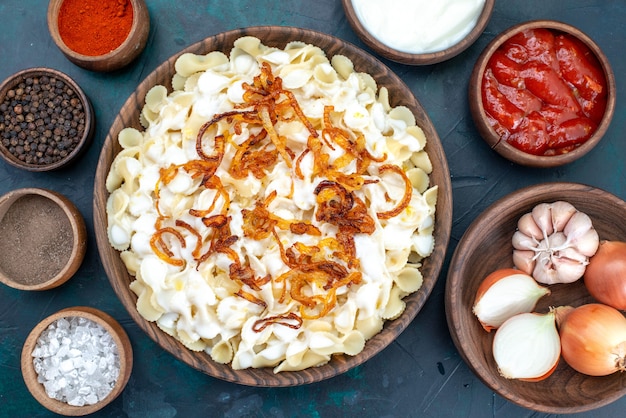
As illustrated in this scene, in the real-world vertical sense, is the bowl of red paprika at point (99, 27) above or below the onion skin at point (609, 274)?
above

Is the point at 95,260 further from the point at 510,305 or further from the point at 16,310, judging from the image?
the point at 510,305

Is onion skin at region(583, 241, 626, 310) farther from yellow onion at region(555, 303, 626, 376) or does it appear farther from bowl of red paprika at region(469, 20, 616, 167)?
bowl of red paprika at region(469, 20, 616, 167)

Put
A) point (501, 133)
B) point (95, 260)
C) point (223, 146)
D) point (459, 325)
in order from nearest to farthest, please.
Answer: point (223, 146), point (459, 325), point (501, 133), point (95, 260)

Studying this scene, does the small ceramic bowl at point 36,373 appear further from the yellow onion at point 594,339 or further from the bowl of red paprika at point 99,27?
the yellow onion at point 594,339

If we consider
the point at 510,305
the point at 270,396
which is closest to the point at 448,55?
the point at 510,305

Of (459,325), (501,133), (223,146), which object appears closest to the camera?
(223,146)

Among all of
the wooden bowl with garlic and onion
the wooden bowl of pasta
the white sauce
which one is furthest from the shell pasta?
the white sauce

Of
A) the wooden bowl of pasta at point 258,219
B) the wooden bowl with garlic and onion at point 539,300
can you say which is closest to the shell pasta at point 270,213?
the wooden bowl of pasta at point 258,219
